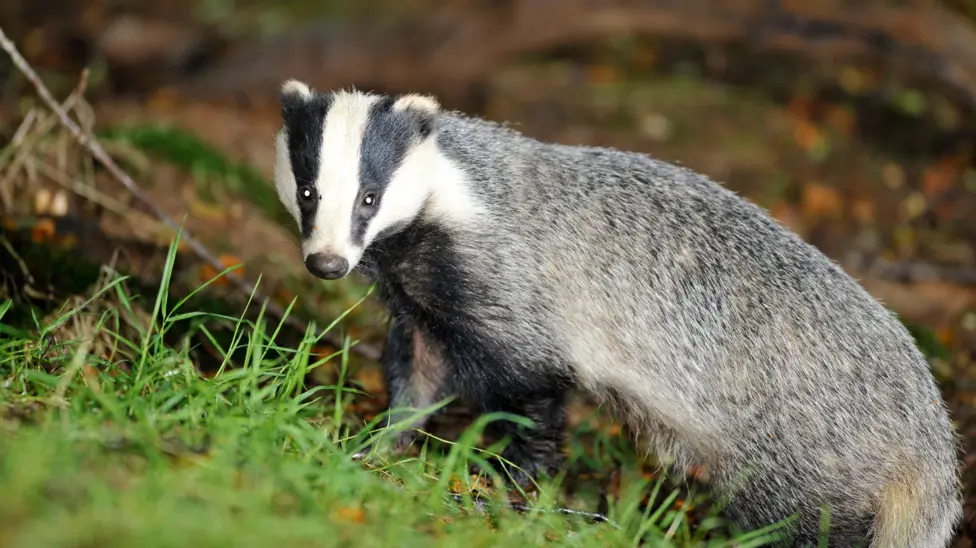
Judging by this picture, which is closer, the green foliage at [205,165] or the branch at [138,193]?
the branch at [138,193]

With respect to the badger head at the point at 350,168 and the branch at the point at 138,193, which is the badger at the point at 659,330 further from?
the branch at the point at 138,193

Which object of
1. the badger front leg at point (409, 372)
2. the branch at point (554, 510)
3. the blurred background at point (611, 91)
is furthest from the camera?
the blurred background at point (611, 91)

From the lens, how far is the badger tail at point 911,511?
12.9 feet

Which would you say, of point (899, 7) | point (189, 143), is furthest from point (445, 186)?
point (899, 7)

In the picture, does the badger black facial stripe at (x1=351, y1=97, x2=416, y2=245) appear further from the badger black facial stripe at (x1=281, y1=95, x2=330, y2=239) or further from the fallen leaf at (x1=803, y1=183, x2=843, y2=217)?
the fallen leaf at (x1=803, y1=183, x2=843, y2=217)

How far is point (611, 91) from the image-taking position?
30.9 ft

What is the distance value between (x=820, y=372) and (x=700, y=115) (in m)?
5.30

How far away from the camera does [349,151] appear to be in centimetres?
361

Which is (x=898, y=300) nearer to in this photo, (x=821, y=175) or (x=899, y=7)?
(x=821, y=175)

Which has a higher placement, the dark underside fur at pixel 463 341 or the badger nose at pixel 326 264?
the badger nose at pixel 326 264

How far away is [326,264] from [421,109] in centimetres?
76

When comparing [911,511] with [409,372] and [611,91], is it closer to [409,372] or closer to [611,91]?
[409,372]

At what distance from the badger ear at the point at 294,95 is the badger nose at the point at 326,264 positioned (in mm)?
734

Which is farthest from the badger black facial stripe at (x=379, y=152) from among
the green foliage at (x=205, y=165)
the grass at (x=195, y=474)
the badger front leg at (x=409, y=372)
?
the green foliage at (x=205, y=165)
